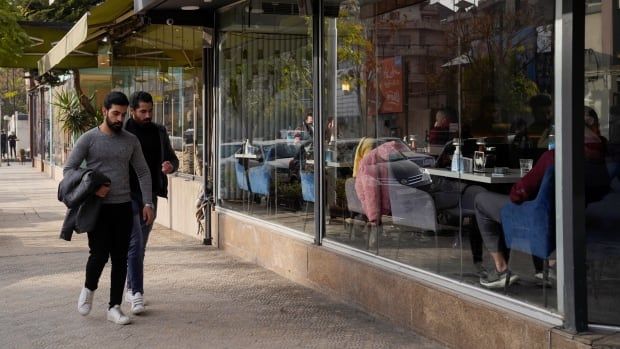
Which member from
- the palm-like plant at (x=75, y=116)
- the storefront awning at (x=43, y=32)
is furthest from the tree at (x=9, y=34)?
the palm-like plant at (x=75, y=116)

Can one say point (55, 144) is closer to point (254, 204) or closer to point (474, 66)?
point (254, 204)

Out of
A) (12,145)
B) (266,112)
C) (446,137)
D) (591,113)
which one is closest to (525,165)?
(591,113)

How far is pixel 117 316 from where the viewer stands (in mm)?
6387

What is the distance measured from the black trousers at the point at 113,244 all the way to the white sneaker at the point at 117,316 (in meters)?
0.04

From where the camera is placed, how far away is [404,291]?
6.09m

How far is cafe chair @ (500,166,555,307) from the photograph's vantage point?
4.98 m

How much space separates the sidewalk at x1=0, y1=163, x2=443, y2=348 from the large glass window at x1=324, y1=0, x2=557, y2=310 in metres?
0.73

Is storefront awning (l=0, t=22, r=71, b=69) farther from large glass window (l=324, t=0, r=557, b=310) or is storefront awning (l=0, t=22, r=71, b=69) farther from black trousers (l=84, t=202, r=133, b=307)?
black trousers (l=84, t=202, r=133, b=307)

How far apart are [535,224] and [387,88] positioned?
2.71 metres

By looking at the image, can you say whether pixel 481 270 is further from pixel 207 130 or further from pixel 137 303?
pixel 207 130

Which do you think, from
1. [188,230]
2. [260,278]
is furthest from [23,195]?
[260,278]

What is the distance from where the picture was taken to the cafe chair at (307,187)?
26.4 ft

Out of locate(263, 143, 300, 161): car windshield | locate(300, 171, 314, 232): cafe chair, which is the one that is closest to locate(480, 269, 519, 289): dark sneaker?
locate(300, 171, 314, 232): cafe chair

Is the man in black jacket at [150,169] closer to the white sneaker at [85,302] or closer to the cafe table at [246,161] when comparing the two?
the white sneaker at [85,302]
